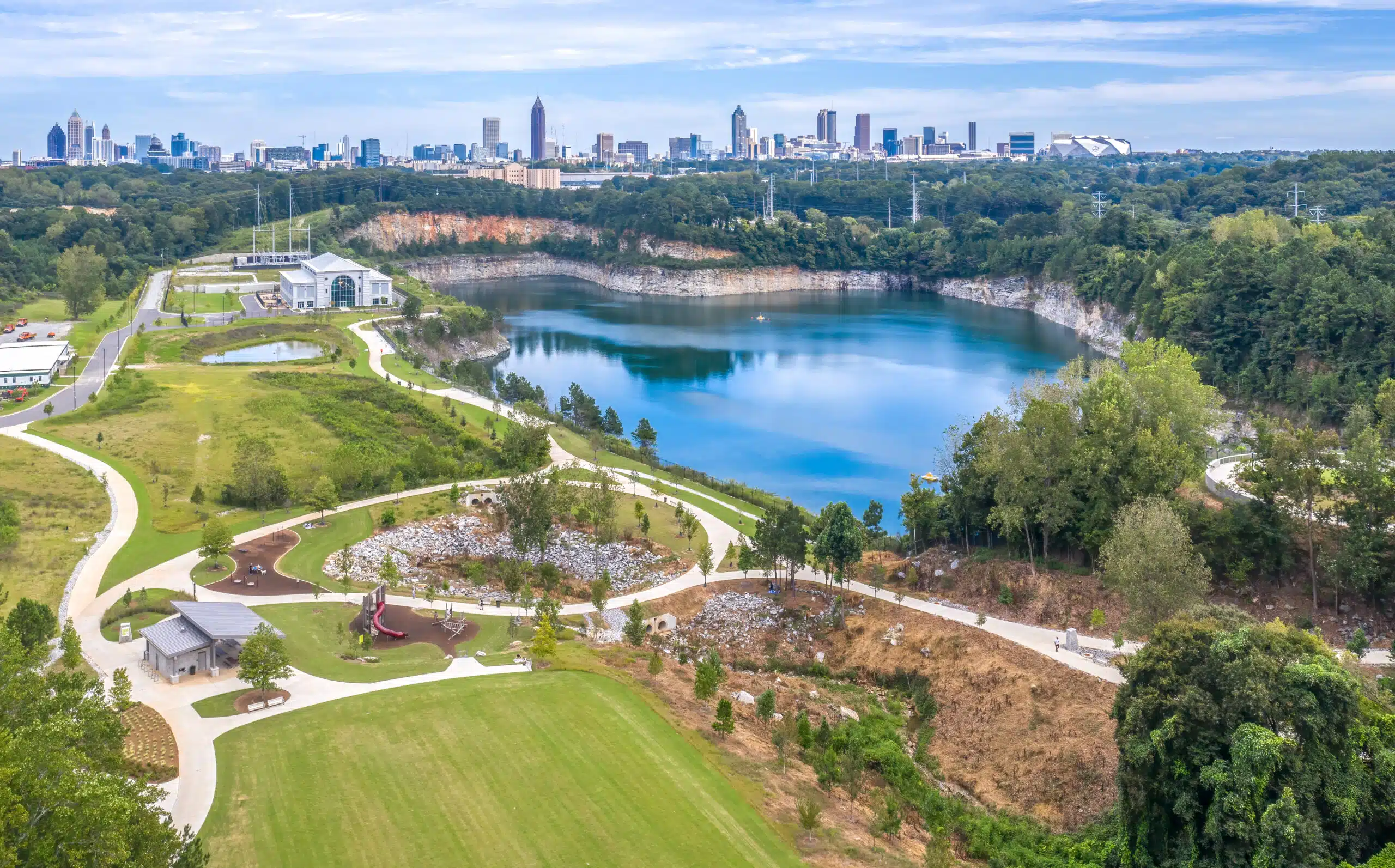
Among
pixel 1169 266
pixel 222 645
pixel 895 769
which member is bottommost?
pixel 895 769

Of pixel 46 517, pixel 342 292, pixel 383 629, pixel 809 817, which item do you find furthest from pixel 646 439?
pixel 342 292

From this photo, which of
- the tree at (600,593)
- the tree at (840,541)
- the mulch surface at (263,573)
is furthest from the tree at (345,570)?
the tree at (840,541)

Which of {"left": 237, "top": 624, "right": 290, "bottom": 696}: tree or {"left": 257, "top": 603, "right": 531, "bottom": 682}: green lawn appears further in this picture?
{"left": 257, "top": 603, "right": 531, "bottom": 682}: green lawn

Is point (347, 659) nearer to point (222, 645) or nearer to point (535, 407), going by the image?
point (222, 645)

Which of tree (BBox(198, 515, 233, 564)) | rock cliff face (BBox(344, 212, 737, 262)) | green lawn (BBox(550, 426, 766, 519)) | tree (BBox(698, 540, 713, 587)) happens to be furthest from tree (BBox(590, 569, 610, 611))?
rock cliff face (BBox(344, 212, 737, 262))

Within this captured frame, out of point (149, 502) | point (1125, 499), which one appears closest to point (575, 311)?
point (149, 502)

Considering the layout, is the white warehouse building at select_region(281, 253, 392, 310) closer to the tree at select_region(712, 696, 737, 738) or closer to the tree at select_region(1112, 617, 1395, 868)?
the tree at select_region(712, 696, 737, 738)
